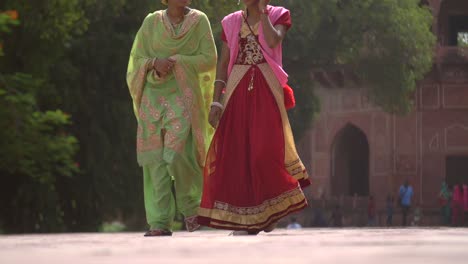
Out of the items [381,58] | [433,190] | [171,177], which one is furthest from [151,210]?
[433,190]

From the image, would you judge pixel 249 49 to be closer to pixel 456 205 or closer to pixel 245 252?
pixel 245 252

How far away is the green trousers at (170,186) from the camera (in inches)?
310

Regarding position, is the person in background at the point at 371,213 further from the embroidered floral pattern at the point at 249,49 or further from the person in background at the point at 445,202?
the embroidered floral pattern at the point at 249,49

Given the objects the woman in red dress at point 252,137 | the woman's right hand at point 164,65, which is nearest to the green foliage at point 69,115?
the woman's right hand at point 164,65

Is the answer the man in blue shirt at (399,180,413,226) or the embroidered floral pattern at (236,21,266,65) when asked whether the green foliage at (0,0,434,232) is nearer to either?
the embroidered floral pattern at (236,21,266,65)

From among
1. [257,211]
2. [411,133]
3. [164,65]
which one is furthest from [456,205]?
[257,211]

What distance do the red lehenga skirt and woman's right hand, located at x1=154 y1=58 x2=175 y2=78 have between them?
1.58 ft

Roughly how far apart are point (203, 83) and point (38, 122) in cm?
820

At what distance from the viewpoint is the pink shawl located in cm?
776

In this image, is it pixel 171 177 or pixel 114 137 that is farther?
pixel 114 137

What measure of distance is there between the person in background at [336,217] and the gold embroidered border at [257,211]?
2938cm

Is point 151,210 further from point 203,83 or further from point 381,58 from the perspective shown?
point 381,58

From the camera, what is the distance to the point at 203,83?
8367 millimetres

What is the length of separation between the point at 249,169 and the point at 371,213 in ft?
96.6
